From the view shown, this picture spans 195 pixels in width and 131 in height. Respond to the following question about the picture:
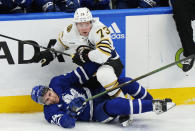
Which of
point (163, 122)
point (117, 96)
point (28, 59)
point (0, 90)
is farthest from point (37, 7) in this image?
point (163, 122)

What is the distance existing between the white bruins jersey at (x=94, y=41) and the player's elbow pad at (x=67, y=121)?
1.60ft

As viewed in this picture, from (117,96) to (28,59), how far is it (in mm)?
818

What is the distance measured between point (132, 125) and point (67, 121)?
540mm

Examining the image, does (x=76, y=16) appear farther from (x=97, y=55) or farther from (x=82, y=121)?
(x=82, y=121)

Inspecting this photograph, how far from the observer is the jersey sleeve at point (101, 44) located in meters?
3.55

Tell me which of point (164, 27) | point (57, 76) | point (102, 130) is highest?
point (164, 27)

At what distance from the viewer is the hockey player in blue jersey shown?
138 inches

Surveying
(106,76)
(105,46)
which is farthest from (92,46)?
(106,76)

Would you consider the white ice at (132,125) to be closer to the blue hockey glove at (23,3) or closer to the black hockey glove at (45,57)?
the black hockey glove at (45,57)

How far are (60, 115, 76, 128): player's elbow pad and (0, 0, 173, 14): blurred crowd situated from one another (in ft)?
3.02

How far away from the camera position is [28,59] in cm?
390

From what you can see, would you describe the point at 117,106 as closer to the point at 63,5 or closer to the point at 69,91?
the point at 69,91

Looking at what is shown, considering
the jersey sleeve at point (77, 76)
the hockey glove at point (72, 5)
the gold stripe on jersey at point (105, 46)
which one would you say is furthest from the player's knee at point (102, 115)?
the hockey glove at point (72, 5)

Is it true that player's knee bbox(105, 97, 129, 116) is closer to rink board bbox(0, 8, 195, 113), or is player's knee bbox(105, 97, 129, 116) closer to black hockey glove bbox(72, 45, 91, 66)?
black hockey glove bbox(72, 45, 91, 66)
